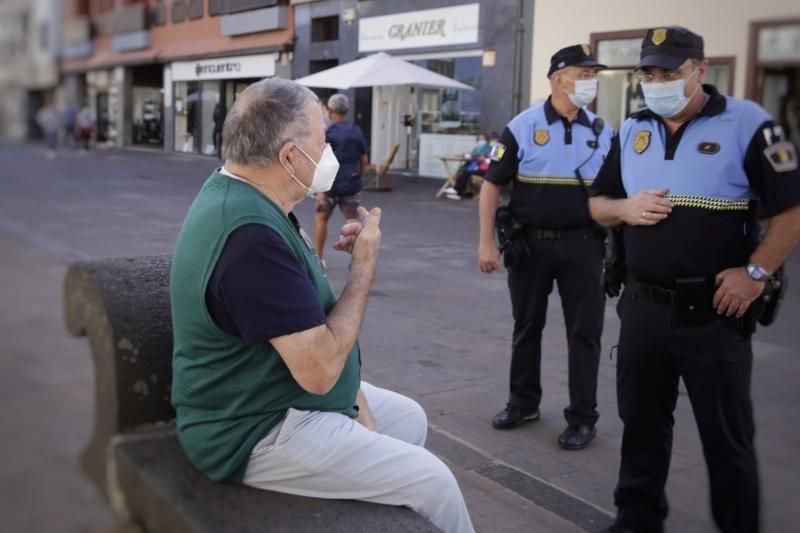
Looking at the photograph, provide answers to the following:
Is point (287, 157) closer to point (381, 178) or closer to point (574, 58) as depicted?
point (574, 58)

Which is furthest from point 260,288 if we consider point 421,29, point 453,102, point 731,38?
point 453,102

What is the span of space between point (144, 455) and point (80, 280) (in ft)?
1.56

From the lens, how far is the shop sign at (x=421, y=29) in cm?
1719

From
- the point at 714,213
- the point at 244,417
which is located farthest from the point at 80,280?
the point at 714,213

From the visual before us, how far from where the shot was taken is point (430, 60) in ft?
60.8

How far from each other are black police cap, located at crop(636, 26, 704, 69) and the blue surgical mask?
0.21 feet

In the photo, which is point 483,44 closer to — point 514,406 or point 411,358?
point 411,358

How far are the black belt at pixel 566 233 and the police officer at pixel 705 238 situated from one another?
44.5 inches

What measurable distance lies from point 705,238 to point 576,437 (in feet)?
5.31

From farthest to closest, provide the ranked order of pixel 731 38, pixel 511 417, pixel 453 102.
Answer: pixel 453 102 < pixel 731 38 < pixel 511 417

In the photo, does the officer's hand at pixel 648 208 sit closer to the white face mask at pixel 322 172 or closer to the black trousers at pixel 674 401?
the black trousers at pixel 674 401

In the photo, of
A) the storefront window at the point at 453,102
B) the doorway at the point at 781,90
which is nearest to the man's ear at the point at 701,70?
the doorway at the point at 781,90

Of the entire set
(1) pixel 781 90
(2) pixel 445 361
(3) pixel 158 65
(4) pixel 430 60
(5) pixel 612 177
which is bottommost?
(2) pixel 445 361

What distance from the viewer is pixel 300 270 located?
2.02 m
